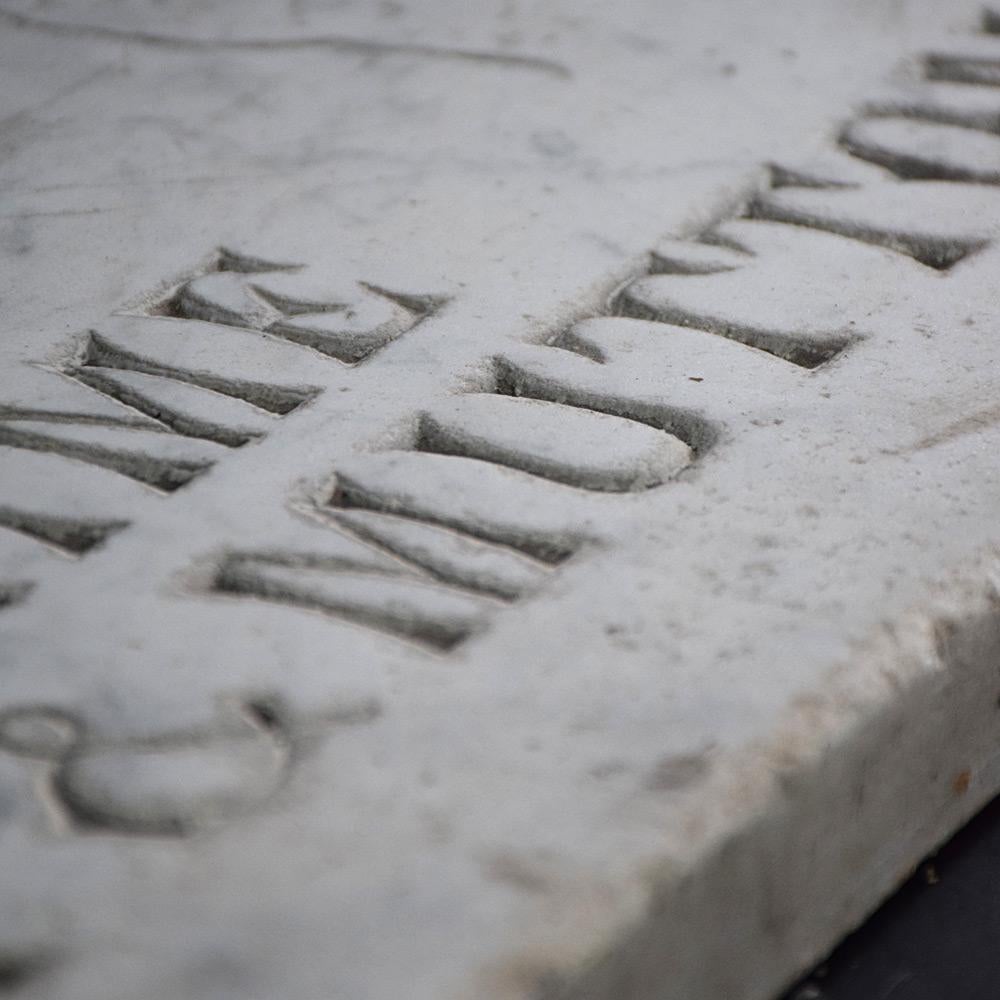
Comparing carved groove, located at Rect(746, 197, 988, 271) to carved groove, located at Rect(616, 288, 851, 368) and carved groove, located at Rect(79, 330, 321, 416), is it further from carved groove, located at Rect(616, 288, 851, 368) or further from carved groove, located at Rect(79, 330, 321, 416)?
carved groove, located at Rect(79, 330, 321, 416)

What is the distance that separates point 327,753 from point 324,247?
34.3 inches

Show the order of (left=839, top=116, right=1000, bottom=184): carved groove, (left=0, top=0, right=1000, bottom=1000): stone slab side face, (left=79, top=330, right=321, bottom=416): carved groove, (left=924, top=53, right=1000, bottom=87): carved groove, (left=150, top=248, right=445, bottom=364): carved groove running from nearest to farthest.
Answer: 1. (left=0, top=0, right=1000, bottom=1000): stone slab side face
2. (left=79, top=330, right=321, bottom=416): carved groove
3. (left=150, top=248, right=445, bottom=364): carved groove
4. (left=839, top=116, right=1000, bottom=184): carved groove
5. (left=924, top=53, right=1000, bottom=87): carved groove

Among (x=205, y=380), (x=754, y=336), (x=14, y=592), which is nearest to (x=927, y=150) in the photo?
(x=754, y=336)

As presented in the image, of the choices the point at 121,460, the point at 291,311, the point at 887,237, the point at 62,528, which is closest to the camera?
the point at 62,528

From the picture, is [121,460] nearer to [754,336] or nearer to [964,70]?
[754,336]

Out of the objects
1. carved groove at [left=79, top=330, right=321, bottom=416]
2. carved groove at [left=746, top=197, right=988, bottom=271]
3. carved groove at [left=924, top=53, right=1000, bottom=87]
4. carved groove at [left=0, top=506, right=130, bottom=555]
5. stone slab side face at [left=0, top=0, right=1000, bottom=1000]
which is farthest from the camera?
carved groove at [left=924, top=53, right=1000, bottom=87]

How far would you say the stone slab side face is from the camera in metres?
0.90

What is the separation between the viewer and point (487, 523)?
4.05ft

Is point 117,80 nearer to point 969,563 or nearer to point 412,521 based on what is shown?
point 412,521

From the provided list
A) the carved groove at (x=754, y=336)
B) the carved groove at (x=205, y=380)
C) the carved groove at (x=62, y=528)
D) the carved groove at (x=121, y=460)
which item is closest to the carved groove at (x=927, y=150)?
the carved groove at (x=754, y=336)

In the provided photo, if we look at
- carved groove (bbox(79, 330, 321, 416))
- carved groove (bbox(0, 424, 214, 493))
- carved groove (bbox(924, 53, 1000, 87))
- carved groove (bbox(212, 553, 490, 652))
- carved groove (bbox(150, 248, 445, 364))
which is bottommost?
carved groove (bbox(212, 553, 490, 652))

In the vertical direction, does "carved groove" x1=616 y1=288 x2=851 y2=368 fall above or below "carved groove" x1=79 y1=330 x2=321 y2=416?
above

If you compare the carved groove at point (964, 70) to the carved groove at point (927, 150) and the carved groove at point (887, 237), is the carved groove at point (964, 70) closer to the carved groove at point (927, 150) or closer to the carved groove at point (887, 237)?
the carved groove at point (927, 150)

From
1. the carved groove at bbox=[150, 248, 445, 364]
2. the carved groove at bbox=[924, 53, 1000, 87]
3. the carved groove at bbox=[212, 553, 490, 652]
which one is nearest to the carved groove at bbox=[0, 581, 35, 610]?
the carved groove at bbox=[212, 553, 490, 652]
